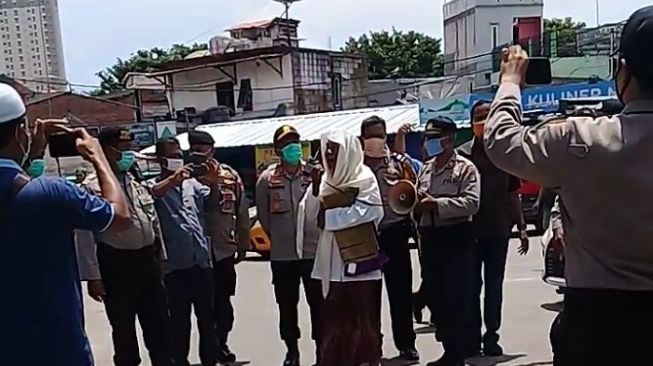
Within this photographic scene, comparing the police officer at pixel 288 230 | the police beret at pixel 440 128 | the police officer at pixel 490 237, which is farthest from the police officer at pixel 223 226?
the police officer at pixel 490 237

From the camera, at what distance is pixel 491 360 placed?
5.89 metres

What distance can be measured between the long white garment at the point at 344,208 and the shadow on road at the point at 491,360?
1.20m

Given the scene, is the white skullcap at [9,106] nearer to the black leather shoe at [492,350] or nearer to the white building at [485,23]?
the black leather shoe at [492,350]

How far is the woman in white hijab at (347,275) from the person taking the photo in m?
5.17

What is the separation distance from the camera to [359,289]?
5.18m

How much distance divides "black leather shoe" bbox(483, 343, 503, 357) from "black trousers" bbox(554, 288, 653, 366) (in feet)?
12.5

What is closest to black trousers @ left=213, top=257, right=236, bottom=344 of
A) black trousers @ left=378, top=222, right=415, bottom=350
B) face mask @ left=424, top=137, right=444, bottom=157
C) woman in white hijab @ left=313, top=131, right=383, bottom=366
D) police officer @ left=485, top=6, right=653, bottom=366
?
black trousers @ left=378, top=222, right=415, bottom=350

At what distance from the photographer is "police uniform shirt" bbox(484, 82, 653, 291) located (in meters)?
2.18

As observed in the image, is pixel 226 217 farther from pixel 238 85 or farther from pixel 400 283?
pixel 238 85

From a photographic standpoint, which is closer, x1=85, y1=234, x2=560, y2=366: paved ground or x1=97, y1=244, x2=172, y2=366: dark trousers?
x1=97, y1=244, x2=172, y2=366: dark trousers

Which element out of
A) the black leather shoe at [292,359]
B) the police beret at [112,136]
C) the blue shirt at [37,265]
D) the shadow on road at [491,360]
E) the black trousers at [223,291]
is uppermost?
the police beret at [112,136]

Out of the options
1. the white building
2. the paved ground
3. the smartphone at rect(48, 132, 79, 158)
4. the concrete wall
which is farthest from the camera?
the white building

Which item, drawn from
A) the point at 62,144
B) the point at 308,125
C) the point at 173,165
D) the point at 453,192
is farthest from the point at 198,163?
the point at 308,125

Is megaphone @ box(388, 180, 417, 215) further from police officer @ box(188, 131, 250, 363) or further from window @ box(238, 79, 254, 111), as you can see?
window @ box(238, 79, 254, 111)
